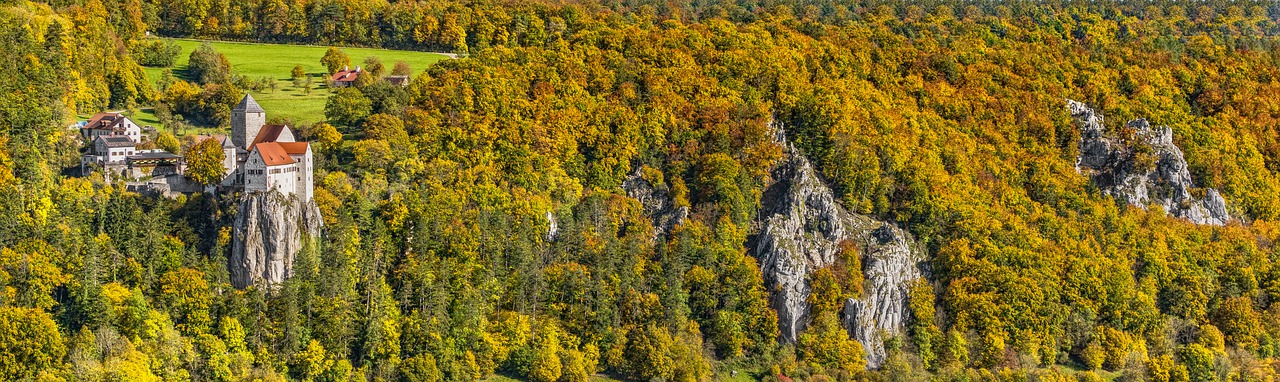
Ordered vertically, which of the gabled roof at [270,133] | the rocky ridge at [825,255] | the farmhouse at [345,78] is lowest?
the rocky ridge at [825,255]

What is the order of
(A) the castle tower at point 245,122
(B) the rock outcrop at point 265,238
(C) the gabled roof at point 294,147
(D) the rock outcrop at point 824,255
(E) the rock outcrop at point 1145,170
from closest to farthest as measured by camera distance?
(B) the rock outcrop at point 265,238
(C) the gabled roof at point 294,147
(A) the castle tower at point 245,122
(D) the rock outcrop at point 824,255
(E) the rock outcrop at point 1145,170

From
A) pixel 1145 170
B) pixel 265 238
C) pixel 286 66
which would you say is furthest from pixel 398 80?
pixel 1145 170

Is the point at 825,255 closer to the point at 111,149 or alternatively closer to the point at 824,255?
the point at 824,255

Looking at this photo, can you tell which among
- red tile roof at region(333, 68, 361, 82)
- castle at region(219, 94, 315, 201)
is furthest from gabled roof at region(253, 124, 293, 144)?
red tile roof at region(333, 68, 361, 82)

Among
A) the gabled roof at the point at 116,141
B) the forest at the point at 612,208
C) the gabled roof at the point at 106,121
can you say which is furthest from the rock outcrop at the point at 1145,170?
the gabled roof at the point at 106,121

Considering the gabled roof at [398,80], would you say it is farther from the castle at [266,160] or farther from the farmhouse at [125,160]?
the farmhouse at [125,160]

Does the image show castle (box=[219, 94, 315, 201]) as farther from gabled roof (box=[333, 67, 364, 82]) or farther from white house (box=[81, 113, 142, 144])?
gabled roof (box=[333, 67, 364, 82])
